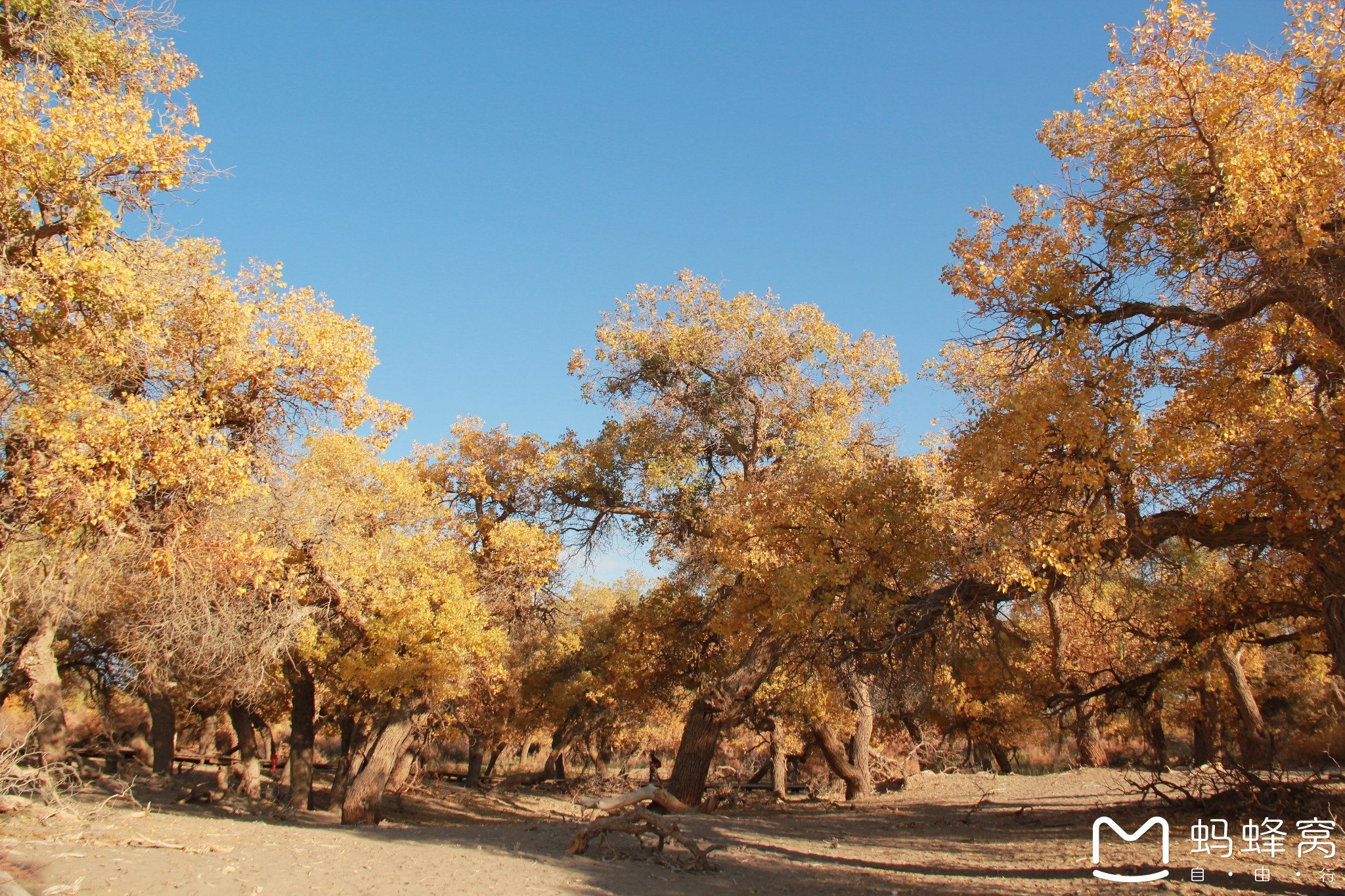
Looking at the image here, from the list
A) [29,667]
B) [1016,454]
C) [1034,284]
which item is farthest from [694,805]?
[29,667]

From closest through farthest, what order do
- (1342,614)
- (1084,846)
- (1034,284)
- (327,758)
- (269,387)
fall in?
1. (1342,614)
2. (1034,284)
3. (1084,846)
4. (269,387)
5. (327,758)

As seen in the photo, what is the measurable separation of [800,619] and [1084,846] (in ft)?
12.7

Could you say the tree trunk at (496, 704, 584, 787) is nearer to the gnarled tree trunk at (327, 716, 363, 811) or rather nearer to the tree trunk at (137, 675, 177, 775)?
the gnarled tree trunk at (327, 716, 363, 811)

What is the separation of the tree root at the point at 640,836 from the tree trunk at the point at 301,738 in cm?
970

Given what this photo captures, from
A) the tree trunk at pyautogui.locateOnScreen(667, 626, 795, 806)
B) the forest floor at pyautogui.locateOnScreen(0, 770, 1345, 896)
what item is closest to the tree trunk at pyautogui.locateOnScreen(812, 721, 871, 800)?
the tree trunk at pyautogui.locateOnScreen(667, 626, 795, 806)

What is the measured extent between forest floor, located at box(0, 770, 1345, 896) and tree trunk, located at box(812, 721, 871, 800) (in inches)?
222

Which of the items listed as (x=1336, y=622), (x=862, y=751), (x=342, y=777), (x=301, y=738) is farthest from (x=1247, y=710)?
(x=342, y=777)

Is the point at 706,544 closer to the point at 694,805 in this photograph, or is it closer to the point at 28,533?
the point at 694,805

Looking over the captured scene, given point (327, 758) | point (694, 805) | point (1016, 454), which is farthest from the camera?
point (327, 758)

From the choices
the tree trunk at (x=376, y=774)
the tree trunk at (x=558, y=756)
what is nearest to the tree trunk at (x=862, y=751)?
the tree trunk at (x=558, y=756)

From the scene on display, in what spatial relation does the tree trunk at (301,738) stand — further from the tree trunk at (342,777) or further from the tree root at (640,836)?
the tree root at (640,836)

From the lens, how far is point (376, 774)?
14648 millimetres

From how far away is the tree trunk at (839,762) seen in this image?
18.5 m

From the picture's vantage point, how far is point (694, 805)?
1452 cm
